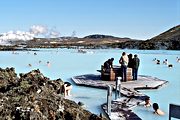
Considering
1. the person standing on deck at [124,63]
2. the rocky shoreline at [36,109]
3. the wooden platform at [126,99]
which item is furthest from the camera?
the person standing on deck at [124,63]

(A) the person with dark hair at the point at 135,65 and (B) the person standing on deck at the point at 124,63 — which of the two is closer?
(B) the person standing on deck at the point at 124,63

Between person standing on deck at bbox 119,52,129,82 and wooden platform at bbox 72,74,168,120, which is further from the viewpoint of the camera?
person standing on deck at bbox 119,52,129,82

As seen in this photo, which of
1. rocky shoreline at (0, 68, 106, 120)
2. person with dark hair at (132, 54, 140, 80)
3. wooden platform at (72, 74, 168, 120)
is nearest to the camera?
rocky shoreline at (0, 68, 106, 120)

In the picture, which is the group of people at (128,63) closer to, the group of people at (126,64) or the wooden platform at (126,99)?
the group of people at (126,64)

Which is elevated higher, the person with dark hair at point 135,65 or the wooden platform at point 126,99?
the person with dark hair at point 135,65

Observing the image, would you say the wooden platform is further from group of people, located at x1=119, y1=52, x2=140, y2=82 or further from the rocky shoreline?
the rocky shoreline

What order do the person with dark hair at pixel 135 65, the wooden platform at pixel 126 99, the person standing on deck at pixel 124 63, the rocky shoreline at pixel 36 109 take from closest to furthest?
the rocky shoreline at pixel 36 109 → the wooden platform at pixel 126 99 → the person standing on deck at pixel 124 63 → the person with dark hair at pixel 135 65

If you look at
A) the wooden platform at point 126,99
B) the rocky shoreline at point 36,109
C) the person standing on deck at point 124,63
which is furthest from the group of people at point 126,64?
the rocky shoreline at point 36,109

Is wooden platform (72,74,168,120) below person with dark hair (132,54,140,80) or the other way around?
below

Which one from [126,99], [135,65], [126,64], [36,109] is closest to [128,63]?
[135,65]

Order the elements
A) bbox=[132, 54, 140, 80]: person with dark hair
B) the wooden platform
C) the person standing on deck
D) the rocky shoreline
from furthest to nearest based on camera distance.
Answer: bbox=[132, 54, 140, 80]: person with dark hair
the person standing on deck
the wooden platform
the rocky shoreline

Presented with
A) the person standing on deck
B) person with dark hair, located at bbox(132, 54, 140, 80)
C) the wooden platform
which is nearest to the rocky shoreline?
the wooden platform

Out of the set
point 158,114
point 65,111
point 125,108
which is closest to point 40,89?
point 65,111

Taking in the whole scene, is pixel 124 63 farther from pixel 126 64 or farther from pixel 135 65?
pixel 135 65
